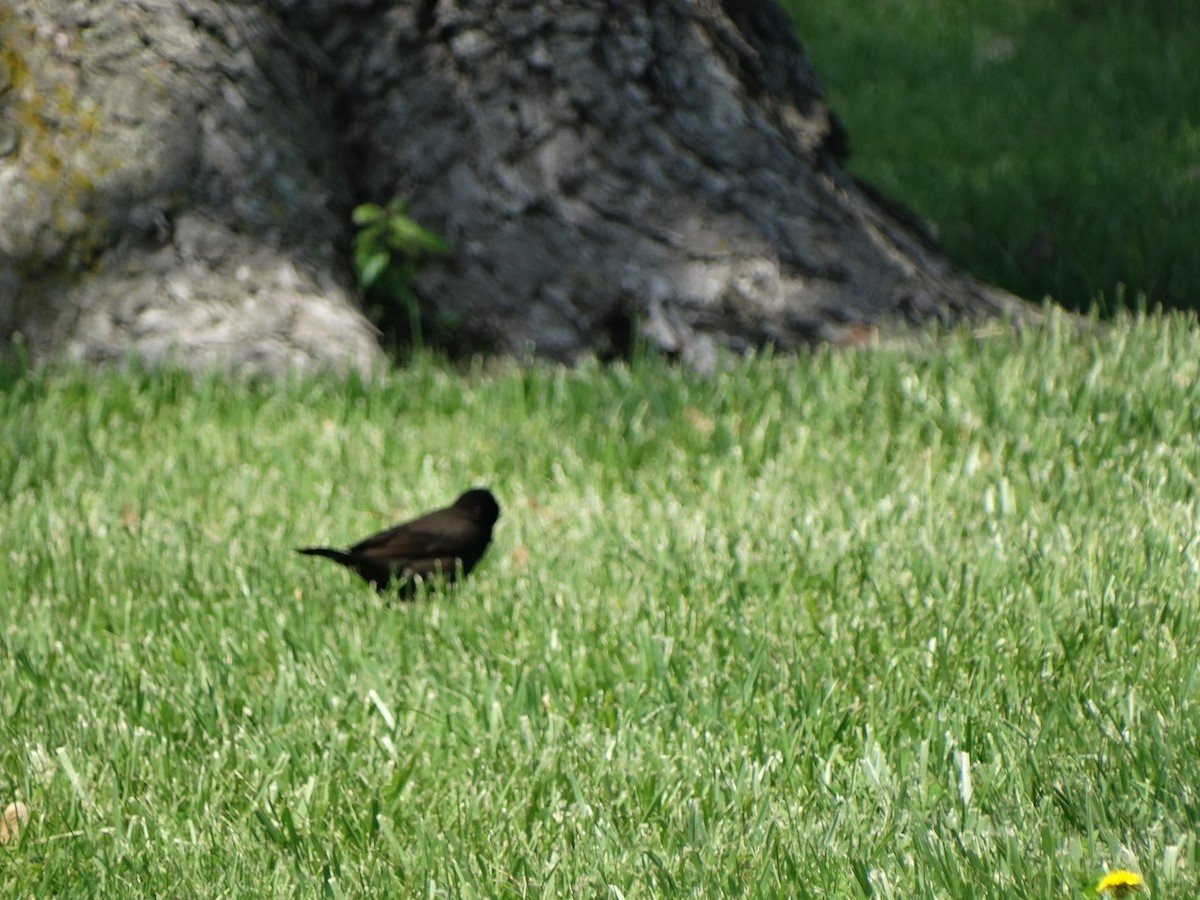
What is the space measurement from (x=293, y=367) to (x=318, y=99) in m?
1.21

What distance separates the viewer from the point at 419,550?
11.3ft

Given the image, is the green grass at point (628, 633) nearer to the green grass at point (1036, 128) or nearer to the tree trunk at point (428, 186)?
the tree trunk at point (428, 186)

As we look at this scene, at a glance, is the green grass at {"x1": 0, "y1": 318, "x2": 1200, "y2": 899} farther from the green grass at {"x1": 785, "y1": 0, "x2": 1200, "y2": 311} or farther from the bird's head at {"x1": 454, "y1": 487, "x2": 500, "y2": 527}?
the green grass at {"x1": 785, "y1": 0, "x2": 1200, "y2": 311}

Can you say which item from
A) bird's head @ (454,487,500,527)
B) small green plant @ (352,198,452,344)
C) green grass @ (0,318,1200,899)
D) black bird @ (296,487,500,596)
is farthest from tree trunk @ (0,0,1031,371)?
black bird @ (296,487,500,596)

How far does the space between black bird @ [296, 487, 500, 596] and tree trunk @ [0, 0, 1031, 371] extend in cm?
160

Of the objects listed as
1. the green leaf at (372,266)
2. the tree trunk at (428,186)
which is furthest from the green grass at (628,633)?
the green leaf at (372,266)

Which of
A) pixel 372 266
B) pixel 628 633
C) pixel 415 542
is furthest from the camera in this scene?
pixel 372 266

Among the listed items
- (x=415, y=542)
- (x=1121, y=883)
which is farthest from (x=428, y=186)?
(x=1121, y=883)

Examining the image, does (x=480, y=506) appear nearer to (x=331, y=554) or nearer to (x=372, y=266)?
(x=331, y=554)

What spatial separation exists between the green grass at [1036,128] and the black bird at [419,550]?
3492 millimetres

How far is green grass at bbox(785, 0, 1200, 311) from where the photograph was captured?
668 centimetres

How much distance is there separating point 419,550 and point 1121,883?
1.95 meters

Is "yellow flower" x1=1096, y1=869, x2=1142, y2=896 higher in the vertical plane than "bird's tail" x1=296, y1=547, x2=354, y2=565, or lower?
higher

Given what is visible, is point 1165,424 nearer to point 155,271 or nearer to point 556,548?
point 556,548
